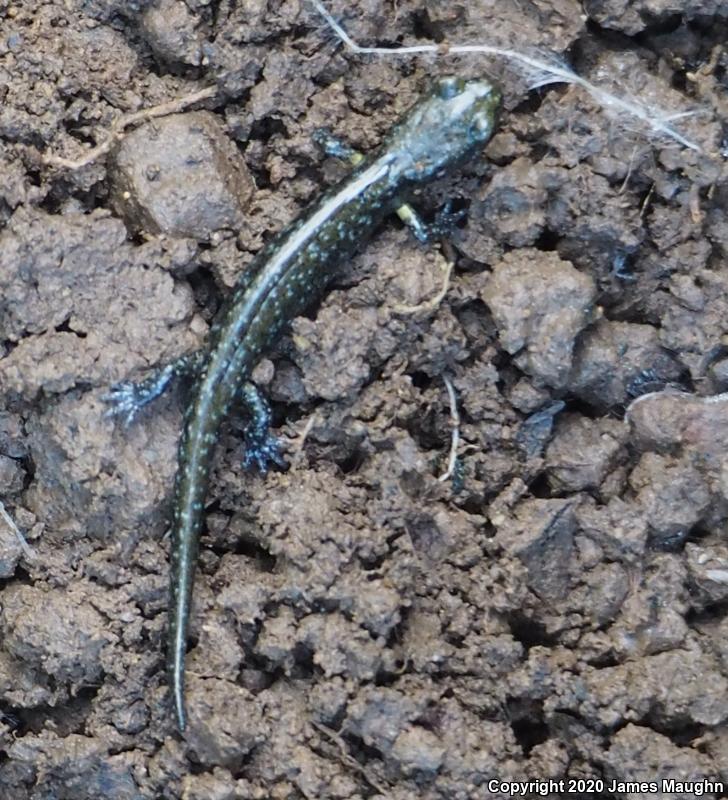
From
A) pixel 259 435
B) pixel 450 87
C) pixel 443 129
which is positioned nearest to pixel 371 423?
pixel 259 435

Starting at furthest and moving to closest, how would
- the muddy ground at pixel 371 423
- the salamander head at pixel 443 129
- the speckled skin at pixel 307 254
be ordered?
the salamander head at pixel 443 129
the speckled skin at pixel 307 254
the muddy ground at pixel 371 423

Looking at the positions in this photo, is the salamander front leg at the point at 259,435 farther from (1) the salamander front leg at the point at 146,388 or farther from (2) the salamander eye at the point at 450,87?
(2) the salamander eye at the point at 450,87

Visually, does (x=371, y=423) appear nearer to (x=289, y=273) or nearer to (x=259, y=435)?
(x=259, y=435)

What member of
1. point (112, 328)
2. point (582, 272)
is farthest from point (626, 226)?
point (112, 328)

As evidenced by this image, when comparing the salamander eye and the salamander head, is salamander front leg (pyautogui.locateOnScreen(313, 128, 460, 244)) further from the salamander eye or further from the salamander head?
the salamander eye

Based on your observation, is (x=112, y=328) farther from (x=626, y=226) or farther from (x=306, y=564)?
(x=626, y=226)

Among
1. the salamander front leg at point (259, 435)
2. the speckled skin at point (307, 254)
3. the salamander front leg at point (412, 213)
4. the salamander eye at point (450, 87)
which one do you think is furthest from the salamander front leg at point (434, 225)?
the salamander front leg at point (259, 435)

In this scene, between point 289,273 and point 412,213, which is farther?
point 412,213
